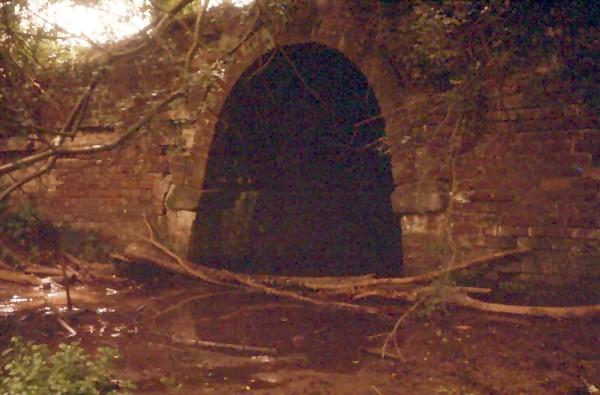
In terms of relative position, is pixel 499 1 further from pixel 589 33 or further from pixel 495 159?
pixel 495 159

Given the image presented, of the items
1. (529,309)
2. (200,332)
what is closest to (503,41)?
(529,309)

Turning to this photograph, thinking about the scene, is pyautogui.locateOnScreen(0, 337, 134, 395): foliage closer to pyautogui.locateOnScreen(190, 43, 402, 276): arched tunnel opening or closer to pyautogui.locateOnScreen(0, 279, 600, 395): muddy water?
pyautogui.locateOnScreen(0, 279, 600, 395): muddy water

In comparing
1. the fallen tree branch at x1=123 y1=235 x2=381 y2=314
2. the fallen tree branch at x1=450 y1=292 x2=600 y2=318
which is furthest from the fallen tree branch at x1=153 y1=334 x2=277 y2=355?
the fallen tree branch at x1=450 y1=292 x2=600 y2=318

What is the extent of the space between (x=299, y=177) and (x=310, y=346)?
470 centimetres

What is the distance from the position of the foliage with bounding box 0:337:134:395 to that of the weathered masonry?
3.38 meters

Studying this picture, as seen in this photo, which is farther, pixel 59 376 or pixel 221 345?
pixel 221 345

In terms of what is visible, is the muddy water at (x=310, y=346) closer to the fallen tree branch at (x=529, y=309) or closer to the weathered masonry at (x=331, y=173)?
the fallen tree branch at (x=529, y=309)

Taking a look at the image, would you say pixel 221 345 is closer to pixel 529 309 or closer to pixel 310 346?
pixel 310 346

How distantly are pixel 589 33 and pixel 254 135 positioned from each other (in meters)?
4.69

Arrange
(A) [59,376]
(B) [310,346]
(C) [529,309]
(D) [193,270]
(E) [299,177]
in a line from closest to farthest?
(A) [59,376] < (B) [310,346] < (C) [529,309] < (D) [193,270] < (E) [299,177]

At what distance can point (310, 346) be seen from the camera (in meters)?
5.26

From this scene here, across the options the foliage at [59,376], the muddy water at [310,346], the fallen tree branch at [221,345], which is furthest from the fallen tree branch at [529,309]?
the foliage at [59,376]

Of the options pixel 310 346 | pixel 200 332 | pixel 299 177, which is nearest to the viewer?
pixel 310 346

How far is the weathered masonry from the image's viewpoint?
5.72 m
